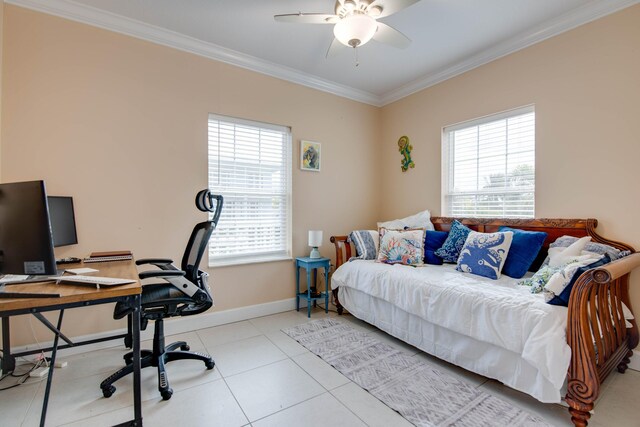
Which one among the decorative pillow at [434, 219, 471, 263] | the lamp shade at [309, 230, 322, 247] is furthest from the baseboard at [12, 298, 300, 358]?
the decorative pillow at [434, 219, 471, 263]

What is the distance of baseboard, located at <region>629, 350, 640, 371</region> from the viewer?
2119 millimetres

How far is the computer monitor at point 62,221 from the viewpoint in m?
2.13

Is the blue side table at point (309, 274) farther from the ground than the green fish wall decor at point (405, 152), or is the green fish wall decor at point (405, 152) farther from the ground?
the green fish wall decor at point (405, 152)

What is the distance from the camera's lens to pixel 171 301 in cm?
188

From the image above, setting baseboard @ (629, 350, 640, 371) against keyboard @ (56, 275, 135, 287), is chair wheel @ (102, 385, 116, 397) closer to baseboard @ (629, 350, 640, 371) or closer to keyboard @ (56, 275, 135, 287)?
keyboard @ (56, 275, 135, 287)

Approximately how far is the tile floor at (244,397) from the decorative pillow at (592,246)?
85 centimetres

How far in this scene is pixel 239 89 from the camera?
10.3 feet

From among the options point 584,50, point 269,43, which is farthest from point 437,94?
point 269,43

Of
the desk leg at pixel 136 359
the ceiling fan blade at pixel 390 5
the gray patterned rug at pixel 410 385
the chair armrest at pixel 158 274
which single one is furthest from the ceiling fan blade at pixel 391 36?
the gray patterned rug at pixel 410 385

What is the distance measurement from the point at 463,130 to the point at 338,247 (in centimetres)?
194

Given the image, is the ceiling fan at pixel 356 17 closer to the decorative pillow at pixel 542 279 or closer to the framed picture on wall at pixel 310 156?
the framed picture on wall at pixel 310 156

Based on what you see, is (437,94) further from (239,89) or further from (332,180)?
(239,89)

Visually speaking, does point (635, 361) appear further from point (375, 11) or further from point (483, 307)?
point (375, 11)

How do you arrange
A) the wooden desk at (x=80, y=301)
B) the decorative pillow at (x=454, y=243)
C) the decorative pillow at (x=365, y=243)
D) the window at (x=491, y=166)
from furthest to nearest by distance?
the decorative pillow at (x=365, y=243), the decorative pillow at (x=454, y=243), the window at (x=491, y=166), the wooden desk at (x=80, y=301)
